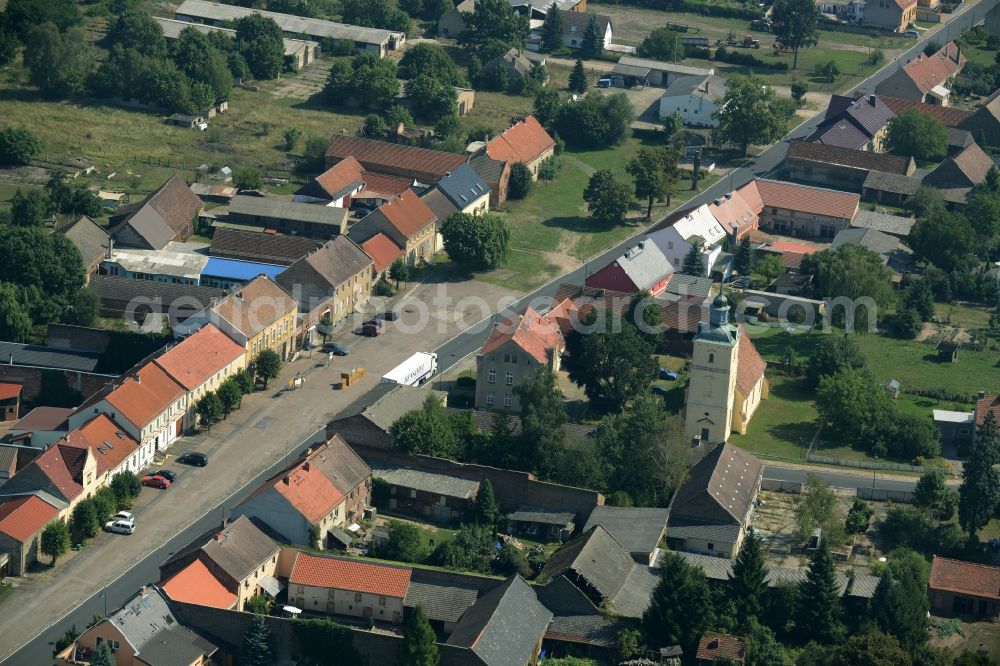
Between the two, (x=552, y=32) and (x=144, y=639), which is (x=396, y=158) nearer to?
(x=552, y=32)

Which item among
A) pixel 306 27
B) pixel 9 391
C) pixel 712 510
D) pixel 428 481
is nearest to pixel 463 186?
pixel 9 391

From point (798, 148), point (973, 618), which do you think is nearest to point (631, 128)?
point (798, 148)

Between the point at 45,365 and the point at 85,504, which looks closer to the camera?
the point at 85,504

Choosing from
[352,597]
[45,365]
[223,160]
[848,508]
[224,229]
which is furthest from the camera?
[223,160]

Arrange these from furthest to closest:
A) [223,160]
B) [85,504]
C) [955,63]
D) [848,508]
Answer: [955,63], [223,160], [848,508], [85,504]

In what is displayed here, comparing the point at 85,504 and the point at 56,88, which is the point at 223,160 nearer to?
the point at 56,88

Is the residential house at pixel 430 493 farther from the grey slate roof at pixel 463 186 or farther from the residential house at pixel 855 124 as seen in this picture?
the residential house at pixel 855 124

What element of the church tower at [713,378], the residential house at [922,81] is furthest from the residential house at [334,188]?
the residential house at [922,81]
